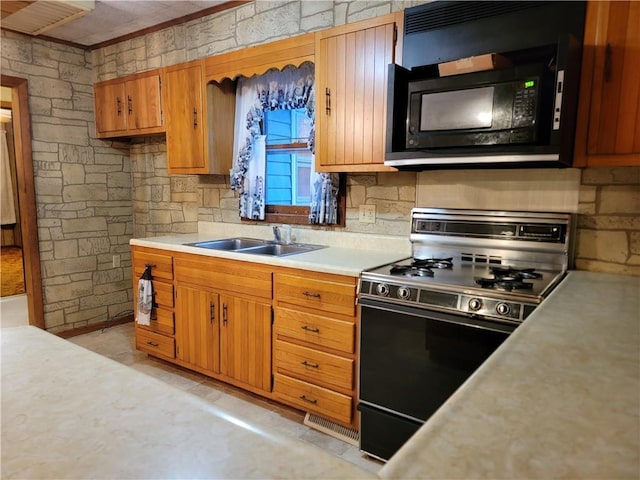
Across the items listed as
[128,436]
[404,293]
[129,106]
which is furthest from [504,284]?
[129,106]

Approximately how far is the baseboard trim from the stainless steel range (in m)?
3.18

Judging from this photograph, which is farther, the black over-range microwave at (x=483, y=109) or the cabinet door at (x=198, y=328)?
the cabinet door at (x=198, y=328)

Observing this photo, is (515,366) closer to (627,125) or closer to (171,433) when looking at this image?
(171,433)

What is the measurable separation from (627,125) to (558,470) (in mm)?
1757

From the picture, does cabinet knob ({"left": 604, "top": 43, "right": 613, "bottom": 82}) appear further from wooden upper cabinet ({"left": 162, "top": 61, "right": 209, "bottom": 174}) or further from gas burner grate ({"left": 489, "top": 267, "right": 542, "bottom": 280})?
wooden upper cabinet ({"left": 162, "top": 61, "right": 209, "bottom": 174})

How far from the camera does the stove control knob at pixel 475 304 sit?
1.73 m

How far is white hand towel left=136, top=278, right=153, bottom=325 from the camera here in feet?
10.3

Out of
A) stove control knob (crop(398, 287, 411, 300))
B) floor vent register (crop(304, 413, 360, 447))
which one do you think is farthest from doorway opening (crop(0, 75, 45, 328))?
stove control knob (crop(398, 287, 411, 300))

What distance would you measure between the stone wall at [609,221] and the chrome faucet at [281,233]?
6.11ft

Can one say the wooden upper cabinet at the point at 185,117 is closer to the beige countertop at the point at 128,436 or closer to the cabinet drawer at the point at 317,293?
A: the cabinet drawer at the point at 317,293

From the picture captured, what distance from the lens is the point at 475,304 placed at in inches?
68.4

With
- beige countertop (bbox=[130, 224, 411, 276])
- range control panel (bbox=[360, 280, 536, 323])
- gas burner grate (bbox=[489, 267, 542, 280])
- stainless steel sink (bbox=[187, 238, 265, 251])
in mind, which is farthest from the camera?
stainless steel sink (bbox=[187, 238, 265, 251])

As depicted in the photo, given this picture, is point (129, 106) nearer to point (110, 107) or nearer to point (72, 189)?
point (110, 107)

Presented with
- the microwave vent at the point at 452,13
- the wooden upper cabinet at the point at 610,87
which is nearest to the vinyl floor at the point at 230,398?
the wooden upper cabinet at the point at 610,87
